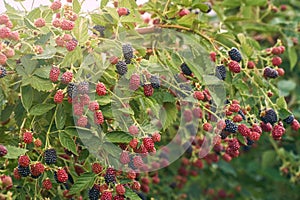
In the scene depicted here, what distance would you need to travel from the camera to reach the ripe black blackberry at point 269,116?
65.6 inches

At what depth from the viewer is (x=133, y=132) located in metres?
1.41

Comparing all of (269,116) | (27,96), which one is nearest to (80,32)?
(27,96)

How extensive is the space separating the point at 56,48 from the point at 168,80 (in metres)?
0.32

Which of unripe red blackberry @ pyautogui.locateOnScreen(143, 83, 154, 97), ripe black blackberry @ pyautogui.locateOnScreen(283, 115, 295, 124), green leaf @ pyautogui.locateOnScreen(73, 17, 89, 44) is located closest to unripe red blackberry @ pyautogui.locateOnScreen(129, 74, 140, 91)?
unripe red blackberry @ pyautogui.locateOnScreen(143, 83, 154, 97)

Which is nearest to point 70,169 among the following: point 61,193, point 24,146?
point 61,193

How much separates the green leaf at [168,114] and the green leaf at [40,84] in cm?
34

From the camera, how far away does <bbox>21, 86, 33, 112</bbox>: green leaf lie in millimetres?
1448

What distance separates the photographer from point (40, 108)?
57.1 inches

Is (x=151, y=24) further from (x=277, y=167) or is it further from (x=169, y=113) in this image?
(x=277, y=167)

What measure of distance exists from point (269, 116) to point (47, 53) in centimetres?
64

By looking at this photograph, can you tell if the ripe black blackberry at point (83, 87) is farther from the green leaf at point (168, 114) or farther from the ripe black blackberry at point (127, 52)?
the green leaf at point (168, 114)

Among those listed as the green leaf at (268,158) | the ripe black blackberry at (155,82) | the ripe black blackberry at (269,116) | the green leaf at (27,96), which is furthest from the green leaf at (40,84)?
the green leaf at (268,158)

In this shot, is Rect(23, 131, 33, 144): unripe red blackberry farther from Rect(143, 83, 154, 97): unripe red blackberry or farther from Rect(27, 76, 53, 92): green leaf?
Rect(143, 83, 154, 97): unripe red blackberry

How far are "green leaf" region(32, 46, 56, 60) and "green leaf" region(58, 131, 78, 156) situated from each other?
0.62 ft
